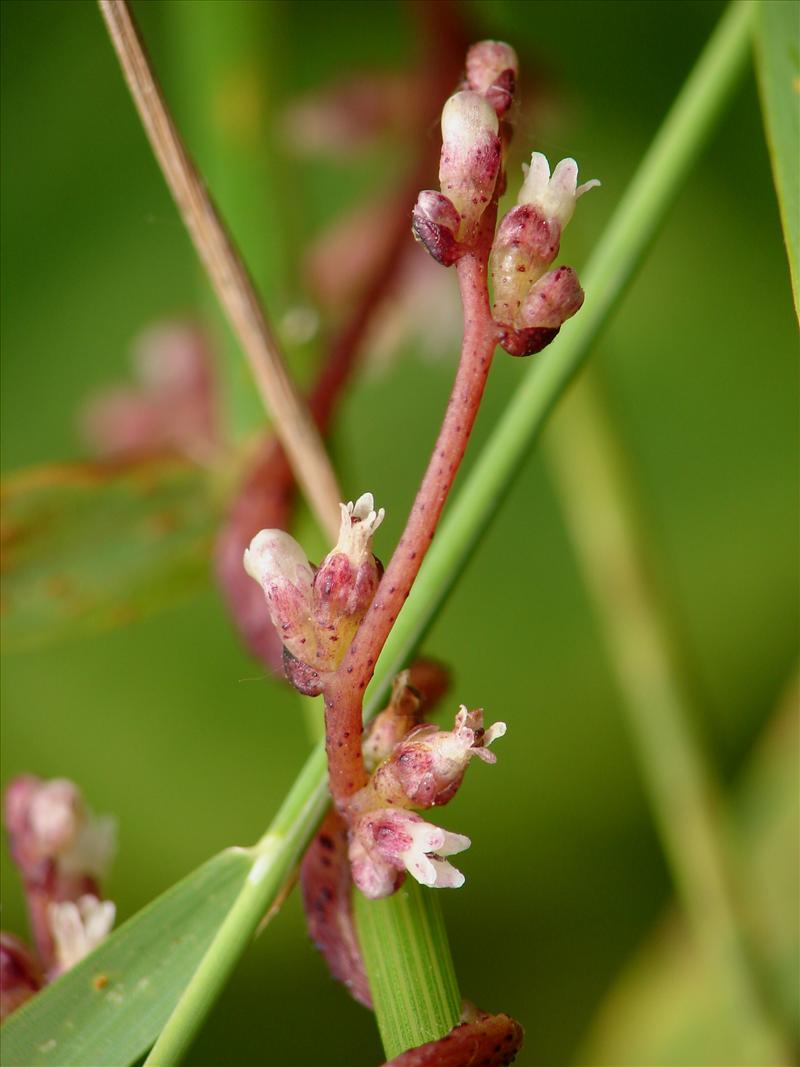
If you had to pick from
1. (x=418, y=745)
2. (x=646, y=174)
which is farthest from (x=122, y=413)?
(x=418, y=745)

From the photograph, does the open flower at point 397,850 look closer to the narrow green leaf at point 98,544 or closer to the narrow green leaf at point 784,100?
the narrow green leaf at point 784,100

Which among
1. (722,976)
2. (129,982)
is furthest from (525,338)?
(722,976)

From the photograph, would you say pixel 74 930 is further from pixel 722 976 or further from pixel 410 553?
pixel 722 976

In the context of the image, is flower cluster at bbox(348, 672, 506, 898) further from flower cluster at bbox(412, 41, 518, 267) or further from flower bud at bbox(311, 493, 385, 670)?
flower cluster at bbox(412, 41, 518, 267)

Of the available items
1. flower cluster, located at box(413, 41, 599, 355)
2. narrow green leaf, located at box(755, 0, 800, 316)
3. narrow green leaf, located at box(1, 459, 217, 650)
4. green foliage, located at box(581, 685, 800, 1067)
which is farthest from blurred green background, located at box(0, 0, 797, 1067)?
flower cluster, located at box(413, 41, 599, 355)

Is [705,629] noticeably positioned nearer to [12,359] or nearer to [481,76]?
[12,359]
